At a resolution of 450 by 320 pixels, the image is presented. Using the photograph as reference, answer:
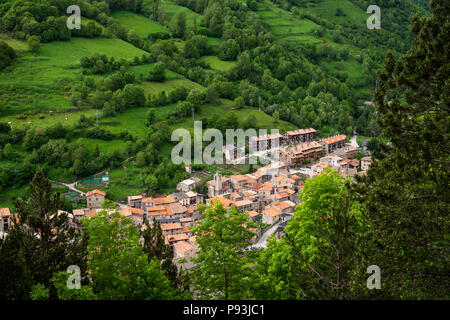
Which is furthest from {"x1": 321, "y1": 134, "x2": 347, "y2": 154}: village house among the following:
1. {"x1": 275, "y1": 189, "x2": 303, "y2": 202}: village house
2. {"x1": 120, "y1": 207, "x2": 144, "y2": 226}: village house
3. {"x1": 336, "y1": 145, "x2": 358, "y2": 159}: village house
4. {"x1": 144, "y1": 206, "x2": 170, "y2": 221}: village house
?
{"x1": 120, "y1": 207, "x2": 144, "y2": 226}: village house

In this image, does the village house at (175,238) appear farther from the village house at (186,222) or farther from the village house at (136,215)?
the village house at (136,215)

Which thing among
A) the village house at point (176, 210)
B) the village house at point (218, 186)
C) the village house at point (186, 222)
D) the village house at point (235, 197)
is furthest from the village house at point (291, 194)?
the village house at point (186, 222)

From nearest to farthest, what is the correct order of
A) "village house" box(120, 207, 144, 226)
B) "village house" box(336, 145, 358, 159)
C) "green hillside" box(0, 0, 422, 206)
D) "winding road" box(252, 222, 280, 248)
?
"winding road" box(252, 222, 280, 248) → "village house" box(120, 207, 144, 226) → "green hillside" box(0, 0, 422, 206) → "village house" box(336, 145, 358, 159)

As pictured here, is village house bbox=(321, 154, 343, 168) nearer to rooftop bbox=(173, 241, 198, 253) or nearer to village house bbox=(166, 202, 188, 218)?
village house bbox=(166, 202, 188, 218)

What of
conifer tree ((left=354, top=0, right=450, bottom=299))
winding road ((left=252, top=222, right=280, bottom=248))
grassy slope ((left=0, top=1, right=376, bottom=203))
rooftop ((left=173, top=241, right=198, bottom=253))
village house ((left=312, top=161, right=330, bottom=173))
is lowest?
winding road ((left=252, top=222, right=280, bottom=248))

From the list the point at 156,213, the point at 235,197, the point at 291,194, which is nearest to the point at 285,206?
the point at 291,194

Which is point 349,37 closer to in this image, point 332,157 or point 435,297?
point 332,157

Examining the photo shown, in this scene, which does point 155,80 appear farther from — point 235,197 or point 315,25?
point 315,25
